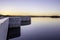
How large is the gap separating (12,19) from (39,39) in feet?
19.1

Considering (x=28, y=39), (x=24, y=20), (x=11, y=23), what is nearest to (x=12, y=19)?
(x=11, y=23)

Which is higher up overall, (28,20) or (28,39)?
(28,20)

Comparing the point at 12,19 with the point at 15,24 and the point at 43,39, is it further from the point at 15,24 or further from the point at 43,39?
the point at 43,39

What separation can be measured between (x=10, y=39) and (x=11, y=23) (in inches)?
200

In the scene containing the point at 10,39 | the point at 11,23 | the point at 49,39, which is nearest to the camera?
the point at 10,39

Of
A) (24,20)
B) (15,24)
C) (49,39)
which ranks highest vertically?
(24,20)

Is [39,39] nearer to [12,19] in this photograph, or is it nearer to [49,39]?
[49,39]

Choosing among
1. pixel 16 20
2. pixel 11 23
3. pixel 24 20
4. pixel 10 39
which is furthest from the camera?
pixel 24 20

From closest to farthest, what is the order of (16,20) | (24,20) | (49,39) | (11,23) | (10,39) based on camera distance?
(10,39), (49,39), (11,23), (16,20), (24,20)

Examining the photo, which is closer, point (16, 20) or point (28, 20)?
point (16, 20)

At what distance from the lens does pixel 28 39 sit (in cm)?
751

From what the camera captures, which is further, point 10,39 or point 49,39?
point 49,39

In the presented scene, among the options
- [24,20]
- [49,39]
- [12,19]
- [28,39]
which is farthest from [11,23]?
[24,20]

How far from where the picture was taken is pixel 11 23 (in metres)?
12.0
